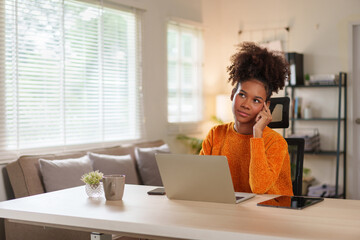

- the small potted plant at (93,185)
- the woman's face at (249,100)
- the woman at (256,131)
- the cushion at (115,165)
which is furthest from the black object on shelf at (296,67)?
the small potted plant at (93,185)

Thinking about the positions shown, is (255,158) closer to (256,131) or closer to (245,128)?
(256,131)

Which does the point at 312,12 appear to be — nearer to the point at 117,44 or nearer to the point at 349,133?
the point at 349,133

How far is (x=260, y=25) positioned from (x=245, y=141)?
162 inches

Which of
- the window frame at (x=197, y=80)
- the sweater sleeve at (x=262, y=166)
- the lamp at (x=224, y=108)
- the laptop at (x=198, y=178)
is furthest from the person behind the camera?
the lamp at (x=224, y=108)

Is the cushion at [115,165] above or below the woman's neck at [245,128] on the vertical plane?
below

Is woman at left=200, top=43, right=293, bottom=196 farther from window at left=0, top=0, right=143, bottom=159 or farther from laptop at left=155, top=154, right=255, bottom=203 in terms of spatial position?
window at left=0, top=0, right=143, bottom=159

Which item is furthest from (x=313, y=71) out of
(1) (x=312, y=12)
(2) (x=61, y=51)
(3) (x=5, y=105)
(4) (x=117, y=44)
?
(3) (x=5, y=105)

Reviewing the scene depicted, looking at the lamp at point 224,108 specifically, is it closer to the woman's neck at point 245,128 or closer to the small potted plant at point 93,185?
the woman's neck at point 245,128

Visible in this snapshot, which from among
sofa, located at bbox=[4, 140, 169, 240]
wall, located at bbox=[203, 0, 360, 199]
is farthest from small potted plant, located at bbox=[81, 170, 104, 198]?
wall, located at bbox=[203, 0, 360, 199]

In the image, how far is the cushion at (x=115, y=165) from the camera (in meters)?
4.01

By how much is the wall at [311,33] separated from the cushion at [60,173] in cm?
277

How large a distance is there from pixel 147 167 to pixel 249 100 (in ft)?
7.71

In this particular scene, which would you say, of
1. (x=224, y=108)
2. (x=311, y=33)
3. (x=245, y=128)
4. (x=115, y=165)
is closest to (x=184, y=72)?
(x=224, y=108)

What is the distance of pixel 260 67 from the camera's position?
2.23 metres
